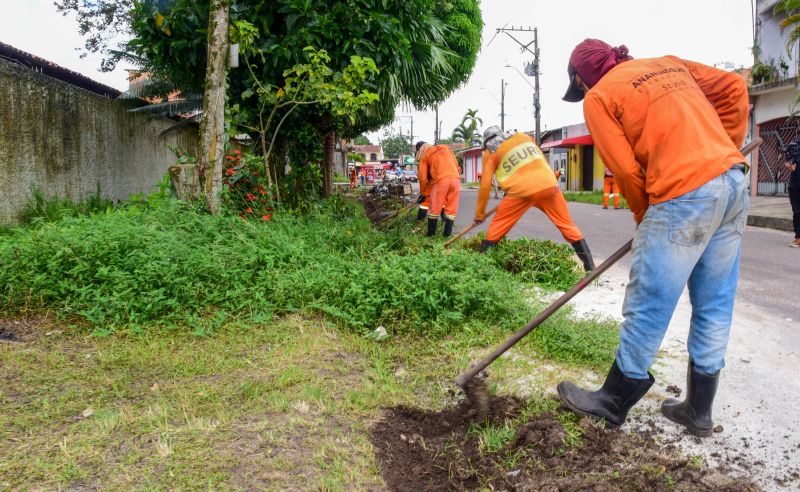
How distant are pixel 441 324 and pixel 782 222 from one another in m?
9.53

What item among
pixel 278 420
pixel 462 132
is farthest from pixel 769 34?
pixel 462 132

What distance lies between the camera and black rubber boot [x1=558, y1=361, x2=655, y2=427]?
93.7 inches

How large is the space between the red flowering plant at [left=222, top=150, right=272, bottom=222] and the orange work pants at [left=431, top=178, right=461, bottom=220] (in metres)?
2.60

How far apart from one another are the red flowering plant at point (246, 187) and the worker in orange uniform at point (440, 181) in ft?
8.49

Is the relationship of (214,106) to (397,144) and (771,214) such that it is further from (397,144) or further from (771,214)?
(397,144)

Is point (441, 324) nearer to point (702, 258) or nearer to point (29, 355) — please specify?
point (702, 258)

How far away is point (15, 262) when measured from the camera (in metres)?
3.97

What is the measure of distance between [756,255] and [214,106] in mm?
6609

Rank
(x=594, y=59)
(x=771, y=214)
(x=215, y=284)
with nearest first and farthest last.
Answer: (x=594, y=59), (x=215, y=284), (x=771, y=214)

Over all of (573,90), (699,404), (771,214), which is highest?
(573,90)

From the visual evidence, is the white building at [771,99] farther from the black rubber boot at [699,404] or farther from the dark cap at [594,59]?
the black rubber boot at [699,404]

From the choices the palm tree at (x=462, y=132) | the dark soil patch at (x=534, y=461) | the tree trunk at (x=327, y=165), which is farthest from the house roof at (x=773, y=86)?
the palm tree at (x=462, y=132)

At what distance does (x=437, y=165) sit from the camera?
8.77 metres

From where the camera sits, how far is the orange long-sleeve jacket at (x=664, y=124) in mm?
2254
